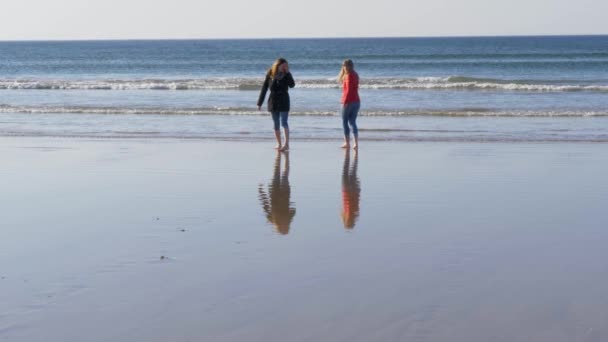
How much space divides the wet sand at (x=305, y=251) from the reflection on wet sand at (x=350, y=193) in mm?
27

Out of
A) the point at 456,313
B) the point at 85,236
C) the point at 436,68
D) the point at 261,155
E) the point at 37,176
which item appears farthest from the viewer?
the point at 436,68

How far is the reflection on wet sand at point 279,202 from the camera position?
7.90 m

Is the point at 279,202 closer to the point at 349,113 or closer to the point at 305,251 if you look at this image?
the point at 305,251

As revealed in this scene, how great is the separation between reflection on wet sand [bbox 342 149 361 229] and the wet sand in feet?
0.09

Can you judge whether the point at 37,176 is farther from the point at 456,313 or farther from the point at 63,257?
the point at 456,313

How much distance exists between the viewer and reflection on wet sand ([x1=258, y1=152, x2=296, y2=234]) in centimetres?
790

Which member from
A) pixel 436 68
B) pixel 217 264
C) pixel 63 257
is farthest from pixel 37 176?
pixel 436 68

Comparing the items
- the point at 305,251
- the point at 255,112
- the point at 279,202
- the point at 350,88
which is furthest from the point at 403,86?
the point at 305,251

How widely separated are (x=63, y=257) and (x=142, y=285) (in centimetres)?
104

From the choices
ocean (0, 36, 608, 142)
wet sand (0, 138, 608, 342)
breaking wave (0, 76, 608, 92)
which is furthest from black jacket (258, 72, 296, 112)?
breaking wave (0, 76, 608, 92)

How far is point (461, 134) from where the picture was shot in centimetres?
1565

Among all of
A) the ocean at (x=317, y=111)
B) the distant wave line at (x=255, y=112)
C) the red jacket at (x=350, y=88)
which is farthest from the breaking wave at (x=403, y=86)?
the red jacket at (x=350, y=88)

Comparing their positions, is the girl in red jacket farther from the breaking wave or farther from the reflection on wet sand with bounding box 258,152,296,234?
the breaking wave

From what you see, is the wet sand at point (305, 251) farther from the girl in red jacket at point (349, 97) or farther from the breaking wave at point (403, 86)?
the breaking wave at point (403, 86)
